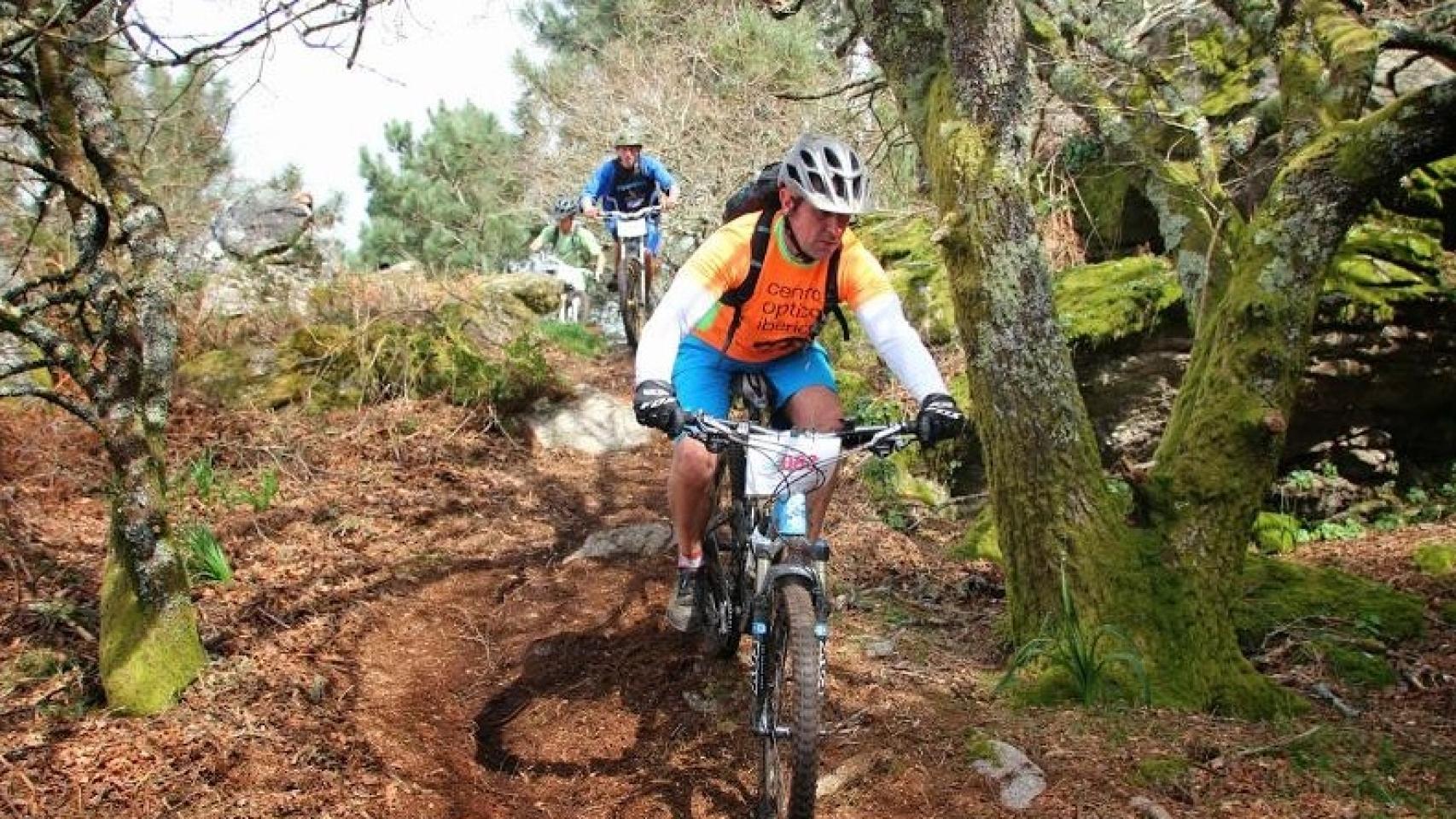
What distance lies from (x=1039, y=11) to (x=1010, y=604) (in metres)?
3.78

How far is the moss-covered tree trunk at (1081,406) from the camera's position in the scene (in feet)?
13.4

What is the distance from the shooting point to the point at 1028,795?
11.0ft

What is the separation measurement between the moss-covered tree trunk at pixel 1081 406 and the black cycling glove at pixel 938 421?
0.92 m

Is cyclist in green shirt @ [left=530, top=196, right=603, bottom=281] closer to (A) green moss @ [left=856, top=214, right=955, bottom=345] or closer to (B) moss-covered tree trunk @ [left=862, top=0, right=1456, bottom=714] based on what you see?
(A) green moss @ [left=856, top=214, right=955, bottom=345]

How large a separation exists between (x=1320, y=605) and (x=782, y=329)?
331cm

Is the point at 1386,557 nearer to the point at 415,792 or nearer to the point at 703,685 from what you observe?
the point at 703,685

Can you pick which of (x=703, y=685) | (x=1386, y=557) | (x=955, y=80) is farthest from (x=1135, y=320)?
(x=703, y=685)

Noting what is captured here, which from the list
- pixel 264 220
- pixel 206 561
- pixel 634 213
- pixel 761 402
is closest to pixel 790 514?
pixel 761 402

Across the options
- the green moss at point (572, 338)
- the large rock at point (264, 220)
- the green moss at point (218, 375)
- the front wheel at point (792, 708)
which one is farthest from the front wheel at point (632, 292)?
the large rock at point (264, 220)

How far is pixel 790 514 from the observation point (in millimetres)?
3320

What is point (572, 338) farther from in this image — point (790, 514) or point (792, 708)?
point (792, 708)

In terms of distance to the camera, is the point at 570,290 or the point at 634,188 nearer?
the point at 634,188

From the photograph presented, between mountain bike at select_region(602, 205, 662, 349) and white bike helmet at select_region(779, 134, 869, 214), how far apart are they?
245 inches

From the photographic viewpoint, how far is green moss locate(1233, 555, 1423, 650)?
501cm
